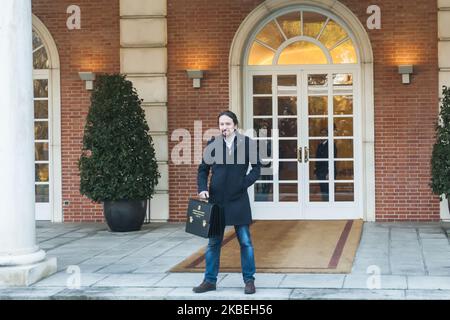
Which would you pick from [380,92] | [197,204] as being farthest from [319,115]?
[197,204]

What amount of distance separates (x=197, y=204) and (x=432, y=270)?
2.95 meters

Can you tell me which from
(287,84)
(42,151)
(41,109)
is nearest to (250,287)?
(287,84)

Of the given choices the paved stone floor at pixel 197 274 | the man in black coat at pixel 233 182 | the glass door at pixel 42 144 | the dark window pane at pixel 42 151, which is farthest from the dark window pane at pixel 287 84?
the man in black coat at pixel 233 182

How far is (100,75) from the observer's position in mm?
13961

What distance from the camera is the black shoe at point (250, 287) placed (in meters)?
7.78

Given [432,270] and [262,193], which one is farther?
[262,193]

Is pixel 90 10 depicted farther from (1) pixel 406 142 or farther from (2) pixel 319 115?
(1) pixel 406 142

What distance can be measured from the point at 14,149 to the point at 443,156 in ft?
22.0

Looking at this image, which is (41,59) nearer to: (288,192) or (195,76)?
(195,76)

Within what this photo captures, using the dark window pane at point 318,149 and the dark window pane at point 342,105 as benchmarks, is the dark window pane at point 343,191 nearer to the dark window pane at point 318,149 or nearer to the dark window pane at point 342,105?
the dark window pane at point 318,149

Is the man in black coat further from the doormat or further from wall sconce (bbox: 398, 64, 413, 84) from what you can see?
wall sconce (bbox: 398, 64, 413, 84)

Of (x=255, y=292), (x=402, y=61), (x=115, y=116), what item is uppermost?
(x=402, y=61)

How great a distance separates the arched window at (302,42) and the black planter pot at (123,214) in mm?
3493

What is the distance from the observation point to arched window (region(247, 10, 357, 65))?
46.8 ft
